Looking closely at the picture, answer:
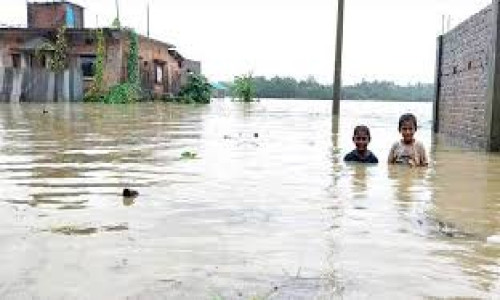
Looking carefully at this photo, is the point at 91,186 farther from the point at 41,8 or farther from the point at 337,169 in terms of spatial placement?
the point at 41,8

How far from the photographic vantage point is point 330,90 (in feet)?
246

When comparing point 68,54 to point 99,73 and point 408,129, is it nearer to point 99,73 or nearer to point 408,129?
point 99,73

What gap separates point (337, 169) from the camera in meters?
8.11

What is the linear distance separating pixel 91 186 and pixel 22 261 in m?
2.57

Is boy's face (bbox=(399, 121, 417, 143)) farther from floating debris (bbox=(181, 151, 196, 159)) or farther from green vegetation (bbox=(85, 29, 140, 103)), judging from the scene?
green vegetation (bbox=(85, 29, 140, 103))

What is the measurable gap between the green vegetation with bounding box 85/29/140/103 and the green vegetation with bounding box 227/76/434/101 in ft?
128

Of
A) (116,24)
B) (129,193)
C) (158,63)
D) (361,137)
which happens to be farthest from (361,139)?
(158,63)

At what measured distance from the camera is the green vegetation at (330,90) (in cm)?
7506

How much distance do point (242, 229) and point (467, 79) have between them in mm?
9899

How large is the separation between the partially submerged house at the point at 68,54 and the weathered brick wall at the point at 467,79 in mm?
19550

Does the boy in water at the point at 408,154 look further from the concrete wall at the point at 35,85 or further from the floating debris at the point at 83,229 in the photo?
the concrete wall at the point at 35,85

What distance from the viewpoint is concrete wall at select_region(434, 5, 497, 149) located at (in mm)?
11352

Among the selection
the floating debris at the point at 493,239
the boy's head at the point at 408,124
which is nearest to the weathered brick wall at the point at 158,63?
the boy's head at the point at 408,124

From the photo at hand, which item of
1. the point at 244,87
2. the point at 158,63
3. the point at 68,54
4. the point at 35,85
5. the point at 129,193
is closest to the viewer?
the point at 129,193
